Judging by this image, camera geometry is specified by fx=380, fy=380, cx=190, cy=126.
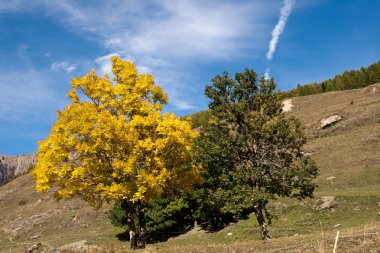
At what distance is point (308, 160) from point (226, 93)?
6.41m

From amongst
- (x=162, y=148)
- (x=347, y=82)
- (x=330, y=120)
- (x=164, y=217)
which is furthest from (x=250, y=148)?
(x=347, y=82)

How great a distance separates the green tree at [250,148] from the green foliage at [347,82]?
107563mm

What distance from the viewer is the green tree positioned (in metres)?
22.2

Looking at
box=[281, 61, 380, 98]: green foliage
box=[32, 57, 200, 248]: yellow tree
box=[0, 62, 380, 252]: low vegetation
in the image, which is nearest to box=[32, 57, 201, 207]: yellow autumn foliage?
box=[32, 57, 200, 248]: yellow tree

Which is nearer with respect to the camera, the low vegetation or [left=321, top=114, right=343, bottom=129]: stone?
the low vegetation

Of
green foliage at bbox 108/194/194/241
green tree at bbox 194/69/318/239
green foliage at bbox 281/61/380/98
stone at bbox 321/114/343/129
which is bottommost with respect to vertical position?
green foliage at bbox 108/194/194/241

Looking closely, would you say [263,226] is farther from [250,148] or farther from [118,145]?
[118,145]

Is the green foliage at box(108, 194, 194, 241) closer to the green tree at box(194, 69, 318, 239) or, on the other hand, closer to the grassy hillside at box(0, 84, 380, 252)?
the grassy hillside at box(0, 84, 380, 252)

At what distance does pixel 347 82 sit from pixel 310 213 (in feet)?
336

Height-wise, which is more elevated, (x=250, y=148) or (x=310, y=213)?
(x=250, y=148)

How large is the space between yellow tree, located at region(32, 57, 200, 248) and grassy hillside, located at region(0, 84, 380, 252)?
133 inches

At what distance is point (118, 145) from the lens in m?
19.9

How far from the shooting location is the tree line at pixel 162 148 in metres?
19.5

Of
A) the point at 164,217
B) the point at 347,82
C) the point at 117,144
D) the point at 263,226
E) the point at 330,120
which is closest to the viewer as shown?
the point at 117,144
